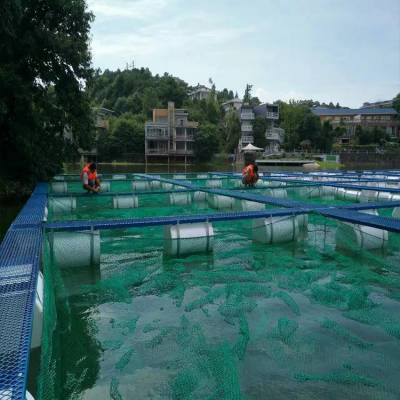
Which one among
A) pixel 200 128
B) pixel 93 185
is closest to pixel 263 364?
pixel 93 185

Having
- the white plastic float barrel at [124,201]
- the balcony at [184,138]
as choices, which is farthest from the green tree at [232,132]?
the white plastic float barrel at [124,201]

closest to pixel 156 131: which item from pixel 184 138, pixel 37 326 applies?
pixel 184 138

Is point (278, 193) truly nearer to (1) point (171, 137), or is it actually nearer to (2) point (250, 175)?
(2) point (250, 175)

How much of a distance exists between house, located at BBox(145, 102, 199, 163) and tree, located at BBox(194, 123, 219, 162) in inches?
37.8

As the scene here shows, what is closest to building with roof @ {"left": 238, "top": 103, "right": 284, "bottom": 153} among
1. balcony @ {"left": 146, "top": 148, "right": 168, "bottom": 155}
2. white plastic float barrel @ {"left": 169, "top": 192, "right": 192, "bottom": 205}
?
balcony @ {"left": 146, "top": 148, "right": 168, "bottom": 155}

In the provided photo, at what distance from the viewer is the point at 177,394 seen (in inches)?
138

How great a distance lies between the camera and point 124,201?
13.4 meters

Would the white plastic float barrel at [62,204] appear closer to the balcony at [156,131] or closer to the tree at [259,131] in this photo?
the balcony at [156,131]

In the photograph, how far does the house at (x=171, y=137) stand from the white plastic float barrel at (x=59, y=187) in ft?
126

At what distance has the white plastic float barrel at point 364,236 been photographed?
309 inches

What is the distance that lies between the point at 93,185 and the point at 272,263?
8048 mm

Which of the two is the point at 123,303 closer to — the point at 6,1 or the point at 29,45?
the point at 6,1

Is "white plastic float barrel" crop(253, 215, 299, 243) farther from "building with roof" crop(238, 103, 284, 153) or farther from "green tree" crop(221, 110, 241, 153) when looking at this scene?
"green tree" crop(221, 110, 241, 153)

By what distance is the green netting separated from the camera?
3654 mm
